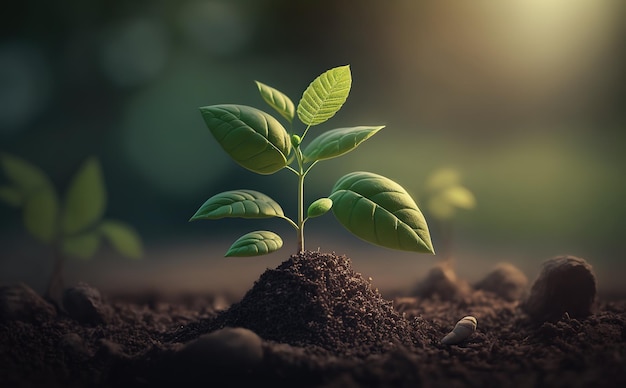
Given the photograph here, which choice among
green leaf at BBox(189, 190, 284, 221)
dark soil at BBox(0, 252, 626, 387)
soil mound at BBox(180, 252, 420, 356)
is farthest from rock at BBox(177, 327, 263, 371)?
green leaf at BBox(189, 190, 284, 221)

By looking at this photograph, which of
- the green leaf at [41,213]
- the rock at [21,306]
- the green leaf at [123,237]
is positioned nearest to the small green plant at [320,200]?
the rock at [21,306]

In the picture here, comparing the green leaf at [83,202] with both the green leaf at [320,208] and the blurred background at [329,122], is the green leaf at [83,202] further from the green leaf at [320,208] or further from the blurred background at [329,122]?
the green leaf at [320,208]

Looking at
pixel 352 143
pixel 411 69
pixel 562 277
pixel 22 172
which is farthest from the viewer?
pixel 411 69

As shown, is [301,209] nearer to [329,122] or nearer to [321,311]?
[321,311]

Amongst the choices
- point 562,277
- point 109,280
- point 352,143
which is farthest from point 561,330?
point 109,280

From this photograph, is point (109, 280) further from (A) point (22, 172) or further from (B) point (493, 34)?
(B) point (493, 34)
